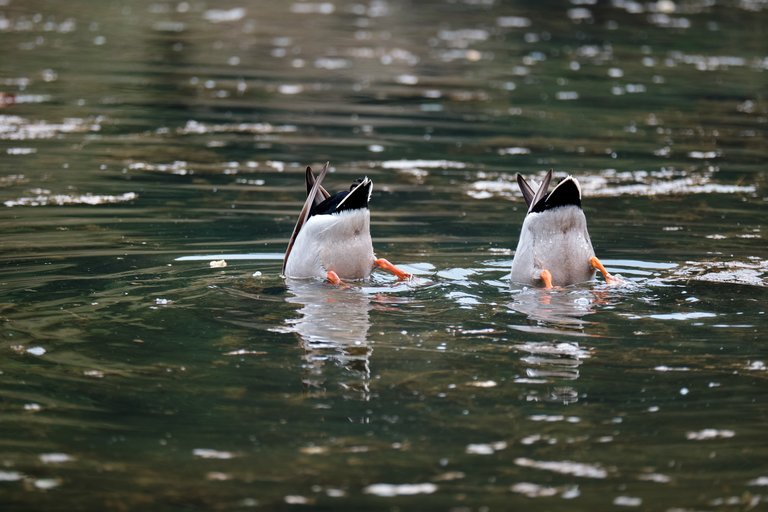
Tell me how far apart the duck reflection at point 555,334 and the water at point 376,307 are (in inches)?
1.1

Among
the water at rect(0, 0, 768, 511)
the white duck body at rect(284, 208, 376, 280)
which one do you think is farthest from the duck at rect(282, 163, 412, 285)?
the water at rect(0, 0, 768, 511)

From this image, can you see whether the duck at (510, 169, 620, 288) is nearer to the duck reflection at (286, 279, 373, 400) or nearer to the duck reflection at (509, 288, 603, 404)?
the duck reflection at (509, 288, 603, 404)

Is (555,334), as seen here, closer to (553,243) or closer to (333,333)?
(333,333)

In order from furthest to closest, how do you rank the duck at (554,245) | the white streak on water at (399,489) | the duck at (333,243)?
the duck at (333,243), the duck at (554,245), the white streak on water at (399,489)

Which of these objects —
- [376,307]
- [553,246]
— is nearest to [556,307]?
[553,246]

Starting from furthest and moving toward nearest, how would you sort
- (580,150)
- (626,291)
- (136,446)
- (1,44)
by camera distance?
(1,44)
(580,150)
(626,291)
(136,446)

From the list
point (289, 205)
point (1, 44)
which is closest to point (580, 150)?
point (289, 205)

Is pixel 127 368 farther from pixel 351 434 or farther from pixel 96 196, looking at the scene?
pixel 96 196

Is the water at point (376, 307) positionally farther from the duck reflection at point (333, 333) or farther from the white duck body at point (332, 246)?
the white duck body at point (332, 246)

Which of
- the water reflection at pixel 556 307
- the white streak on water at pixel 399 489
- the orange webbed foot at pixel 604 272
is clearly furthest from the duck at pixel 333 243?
the white streak on water at pixel 399 489

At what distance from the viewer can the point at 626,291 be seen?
30.7 feet

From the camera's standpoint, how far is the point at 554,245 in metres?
9.59

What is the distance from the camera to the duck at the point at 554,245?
31.1 ft

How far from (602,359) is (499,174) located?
24.6 feet
